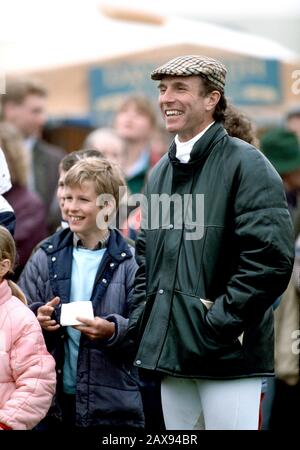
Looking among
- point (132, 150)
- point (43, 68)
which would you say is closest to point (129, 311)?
point (132, 150)

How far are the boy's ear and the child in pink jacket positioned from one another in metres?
0.12

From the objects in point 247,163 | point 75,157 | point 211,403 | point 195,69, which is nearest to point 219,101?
point 195,69

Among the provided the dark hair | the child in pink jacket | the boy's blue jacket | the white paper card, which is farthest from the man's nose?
the child in pink jacket

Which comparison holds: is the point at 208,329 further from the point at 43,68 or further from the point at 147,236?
the point at 43,68

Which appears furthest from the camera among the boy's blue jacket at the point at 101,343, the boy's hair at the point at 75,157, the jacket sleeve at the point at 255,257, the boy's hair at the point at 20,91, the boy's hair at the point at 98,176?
the boy's hair at the point at 20,91

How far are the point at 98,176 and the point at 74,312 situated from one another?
0.69 meters

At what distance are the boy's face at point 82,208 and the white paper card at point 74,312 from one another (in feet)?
1.33

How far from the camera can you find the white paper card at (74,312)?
15.2ft

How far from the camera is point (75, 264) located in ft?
16.3

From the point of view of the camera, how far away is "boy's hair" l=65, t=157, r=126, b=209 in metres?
4.94

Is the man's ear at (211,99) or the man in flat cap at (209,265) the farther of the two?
the man's ear at (211,99)

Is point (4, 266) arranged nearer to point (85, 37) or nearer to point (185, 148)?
point (185, 148)

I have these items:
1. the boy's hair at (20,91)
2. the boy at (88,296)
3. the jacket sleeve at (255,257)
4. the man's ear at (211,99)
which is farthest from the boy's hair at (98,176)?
the boy's hair at (20,91)

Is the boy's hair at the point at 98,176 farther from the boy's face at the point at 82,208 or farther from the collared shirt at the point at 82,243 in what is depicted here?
the collared shirt at the point at 82,243
